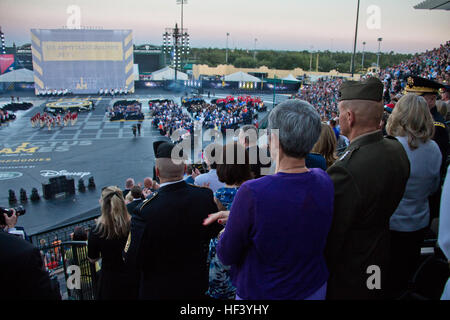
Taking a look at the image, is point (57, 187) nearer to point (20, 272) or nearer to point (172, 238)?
point (172, 238)

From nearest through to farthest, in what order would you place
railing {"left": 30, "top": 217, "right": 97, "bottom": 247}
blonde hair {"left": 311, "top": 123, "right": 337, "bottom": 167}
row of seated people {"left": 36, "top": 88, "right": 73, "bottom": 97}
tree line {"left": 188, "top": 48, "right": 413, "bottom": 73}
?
blonde hair {"left": 311, "top": 123, "right": 337, "bottom": 167}
railing {"left": 30, "top": 217, "right": 97, "bottom": 247}
row of seated people {"left": 36, "top": 88, "right": 73, "bottom": 97}
tree line {"left": 188, "top": 48, "right": 413, "bottom": 73}

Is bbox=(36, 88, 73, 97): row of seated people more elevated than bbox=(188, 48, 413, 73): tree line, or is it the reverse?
bbox=(188, 48, 413, 73): tree line

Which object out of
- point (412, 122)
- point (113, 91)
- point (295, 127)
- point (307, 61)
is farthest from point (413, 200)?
point (307, 61)

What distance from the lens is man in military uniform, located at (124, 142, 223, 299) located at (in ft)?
7.46

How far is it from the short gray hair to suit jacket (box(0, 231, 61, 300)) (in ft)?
4.28

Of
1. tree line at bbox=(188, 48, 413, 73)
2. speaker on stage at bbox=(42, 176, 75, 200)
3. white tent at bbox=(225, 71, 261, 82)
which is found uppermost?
tree line at bbox=(188, 48, 413, 73)

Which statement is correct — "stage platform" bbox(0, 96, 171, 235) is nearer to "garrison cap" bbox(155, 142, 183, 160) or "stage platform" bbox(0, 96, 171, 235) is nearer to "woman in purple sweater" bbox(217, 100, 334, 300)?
"garrison cap" bbox(155, 142, 183, 160)

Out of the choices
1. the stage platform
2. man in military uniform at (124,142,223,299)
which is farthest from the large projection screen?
man in military uniform at (124,142,223,299)

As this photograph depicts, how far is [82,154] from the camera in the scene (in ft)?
71.8

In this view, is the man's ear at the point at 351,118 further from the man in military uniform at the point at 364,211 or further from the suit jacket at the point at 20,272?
the suit jacket at the point at 20,272

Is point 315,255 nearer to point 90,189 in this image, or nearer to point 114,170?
point 90,189

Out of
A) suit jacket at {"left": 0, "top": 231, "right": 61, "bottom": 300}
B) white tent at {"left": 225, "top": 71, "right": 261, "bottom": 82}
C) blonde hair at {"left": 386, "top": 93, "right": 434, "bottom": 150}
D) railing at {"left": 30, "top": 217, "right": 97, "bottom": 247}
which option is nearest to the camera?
suit jacket at {"left": 0, "top": 231, "right": 61, "bottom": 300}

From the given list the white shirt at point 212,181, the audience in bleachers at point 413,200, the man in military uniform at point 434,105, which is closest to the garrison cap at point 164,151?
the white shirt at point 212,181

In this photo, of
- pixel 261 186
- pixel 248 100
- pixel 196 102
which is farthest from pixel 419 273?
pixel 196 102
